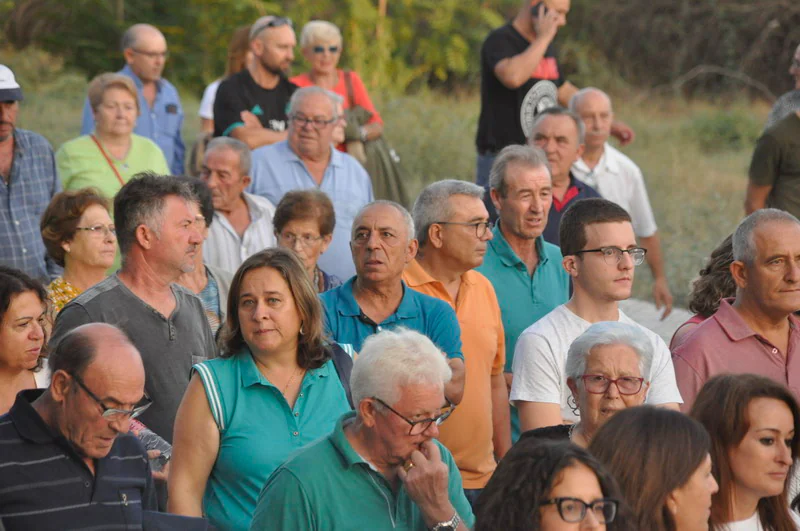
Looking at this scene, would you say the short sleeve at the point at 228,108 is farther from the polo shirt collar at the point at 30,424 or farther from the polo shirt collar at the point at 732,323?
the polo shirt collar at the point at 30,424

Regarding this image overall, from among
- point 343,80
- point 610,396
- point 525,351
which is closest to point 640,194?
point 343,80

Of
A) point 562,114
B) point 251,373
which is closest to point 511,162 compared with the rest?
point 562,114

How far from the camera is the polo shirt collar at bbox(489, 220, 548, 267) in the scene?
6.92 meters

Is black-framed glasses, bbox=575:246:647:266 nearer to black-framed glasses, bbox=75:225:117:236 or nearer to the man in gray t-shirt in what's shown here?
the man in gray t-shirt

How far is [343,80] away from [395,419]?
6.41 metres

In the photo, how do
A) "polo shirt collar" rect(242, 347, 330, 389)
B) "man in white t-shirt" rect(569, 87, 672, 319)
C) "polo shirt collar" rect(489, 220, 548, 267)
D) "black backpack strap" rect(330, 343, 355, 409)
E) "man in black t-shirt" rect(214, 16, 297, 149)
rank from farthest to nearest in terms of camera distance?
"man in black t-shirt" rect(214, 16, 297, 149)
"man in white t-shirt" rect(569, 87, 672, 319)
"polo shirt collar" rect(489, 220, 548, 267)
"black backpack strap" rect(330, 343, 355, 409)
"polo shirt collar" rect(242, 347, 330, 389)

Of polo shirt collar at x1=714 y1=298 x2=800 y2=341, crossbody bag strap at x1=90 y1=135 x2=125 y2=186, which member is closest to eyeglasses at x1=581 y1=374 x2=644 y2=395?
polo shirt collar at x1=714 y1=298 x2=800 y2=341

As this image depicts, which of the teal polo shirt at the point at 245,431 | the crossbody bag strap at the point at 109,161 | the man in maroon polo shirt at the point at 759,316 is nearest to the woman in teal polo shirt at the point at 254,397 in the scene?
the teal polo shirt at the point at 245,431

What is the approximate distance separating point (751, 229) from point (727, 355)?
61cm

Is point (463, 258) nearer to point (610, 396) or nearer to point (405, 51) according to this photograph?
point (610, 396)

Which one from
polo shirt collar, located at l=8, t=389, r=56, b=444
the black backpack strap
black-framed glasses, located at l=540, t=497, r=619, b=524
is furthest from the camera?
the black backpack strap

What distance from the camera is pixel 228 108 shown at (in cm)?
962

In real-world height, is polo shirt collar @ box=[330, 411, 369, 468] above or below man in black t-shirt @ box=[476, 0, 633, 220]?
below

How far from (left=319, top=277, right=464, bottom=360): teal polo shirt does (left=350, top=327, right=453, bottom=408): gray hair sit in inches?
58.3
